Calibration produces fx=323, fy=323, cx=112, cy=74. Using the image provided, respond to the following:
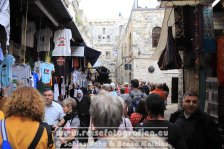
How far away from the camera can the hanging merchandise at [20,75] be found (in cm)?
549

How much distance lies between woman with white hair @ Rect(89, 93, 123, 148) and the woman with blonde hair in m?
0.72

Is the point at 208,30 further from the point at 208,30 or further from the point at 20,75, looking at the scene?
the point at 20,75

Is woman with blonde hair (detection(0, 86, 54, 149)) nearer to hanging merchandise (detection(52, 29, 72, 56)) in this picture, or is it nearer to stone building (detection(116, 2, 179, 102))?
hanging merchandise (detection(52, 29, 72, 56))

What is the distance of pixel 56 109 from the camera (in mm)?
5941

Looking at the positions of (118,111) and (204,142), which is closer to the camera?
(118,111)

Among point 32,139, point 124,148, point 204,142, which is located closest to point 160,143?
point 124,148

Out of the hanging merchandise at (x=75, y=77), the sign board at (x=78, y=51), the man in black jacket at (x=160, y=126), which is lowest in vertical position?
the man in black jacket at (x=160, y=126)

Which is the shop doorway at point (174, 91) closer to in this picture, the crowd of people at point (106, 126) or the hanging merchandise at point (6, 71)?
the crowd of people at point (106, 126)

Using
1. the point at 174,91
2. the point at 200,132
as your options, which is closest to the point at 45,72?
the point at 200,132

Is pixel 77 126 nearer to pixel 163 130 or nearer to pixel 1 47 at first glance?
pixel 1 47

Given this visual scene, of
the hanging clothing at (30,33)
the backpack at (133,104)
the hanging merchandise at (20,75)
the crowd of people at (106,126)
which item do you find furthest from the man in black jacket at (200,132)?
the hanging clothing at (30,33)

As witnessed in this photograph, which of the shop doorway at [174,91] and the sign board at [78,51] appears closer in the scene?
the sign board at [78,51]

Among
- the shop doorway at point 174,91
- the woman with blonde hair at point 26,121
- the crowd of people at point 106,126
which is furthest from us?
the shop doorway at point 174,91

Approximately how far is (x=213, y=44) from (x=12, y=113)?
4.23m
